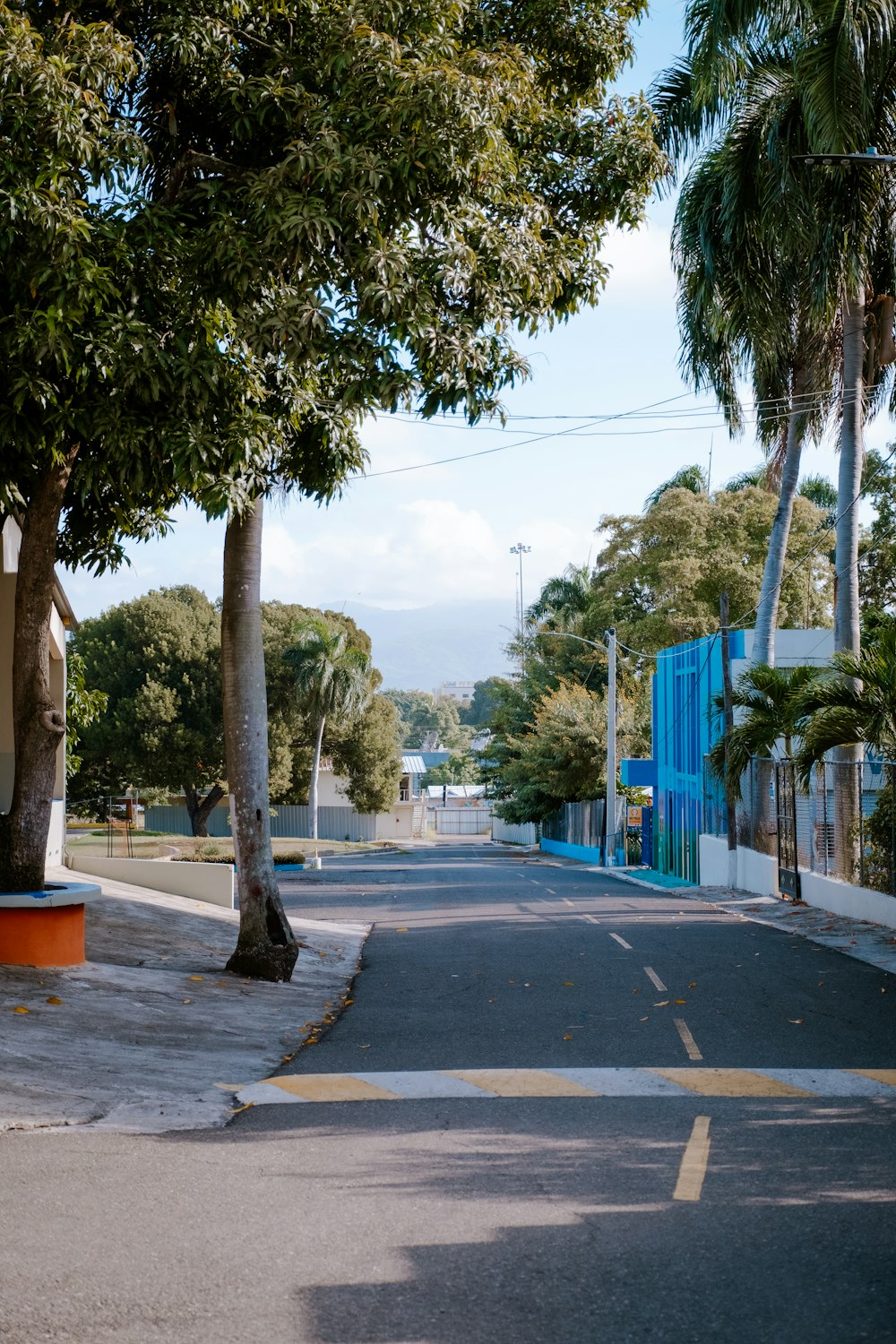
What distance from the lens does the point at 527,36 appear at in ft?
45.8

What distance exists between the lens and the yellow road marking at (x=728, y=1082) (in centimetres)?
865

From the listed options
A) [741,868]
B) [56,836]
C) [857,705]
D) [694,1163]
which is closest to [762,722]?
[741,868]

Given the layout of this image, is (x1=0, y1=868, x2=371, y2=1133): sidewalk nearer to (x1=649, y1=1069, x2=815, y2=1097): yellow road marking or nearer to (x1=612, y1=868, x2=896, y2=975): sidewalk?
(x1=649, y1=1069, x2=815, y2=1097): yellow road marking

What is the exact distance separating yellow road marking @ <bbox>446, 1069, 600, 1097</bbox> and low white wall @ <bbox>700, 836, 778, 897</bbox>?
17357 millimetres

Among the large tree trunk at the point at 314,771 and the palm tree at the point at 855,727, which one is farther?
Answer: the large tree trunk at the point at 314,771

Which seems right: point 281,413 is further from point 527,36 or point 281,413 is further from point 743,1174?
point 743,1174

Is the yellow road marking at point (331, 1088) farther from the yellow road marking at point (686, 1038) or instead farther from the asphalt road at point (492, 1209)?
the yellow road marking at point (686, 1038)

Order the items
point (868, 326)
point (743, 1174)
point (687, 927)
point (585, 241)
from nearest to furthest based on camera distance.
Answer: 1. point (743, 1174)
2. point (585, 241)
3. point (687, 927)
4. point (868, 326)

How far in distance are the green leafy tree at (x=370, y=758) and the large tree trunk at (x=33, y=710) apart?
5339cm

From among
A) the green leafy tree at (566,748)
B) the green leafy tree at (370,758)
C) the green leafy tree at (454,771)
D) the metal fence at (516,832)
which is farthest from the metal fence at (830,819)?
the green leafy tree at (454,771)

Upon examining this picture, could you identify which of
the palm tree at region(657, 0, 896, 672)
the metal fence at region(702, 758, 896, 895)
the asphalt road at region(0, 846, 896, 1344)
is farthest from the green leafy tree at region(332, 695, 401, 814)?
the asphalt road at region(0, 846, 896, 1344)

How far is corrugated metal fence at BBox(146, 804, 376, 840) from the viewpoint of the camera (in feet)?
236

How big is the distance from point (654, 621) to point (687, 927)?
30434mm

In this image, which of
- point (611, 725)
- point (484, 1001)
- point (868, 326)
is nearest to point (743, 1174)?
point (484, 1001)
